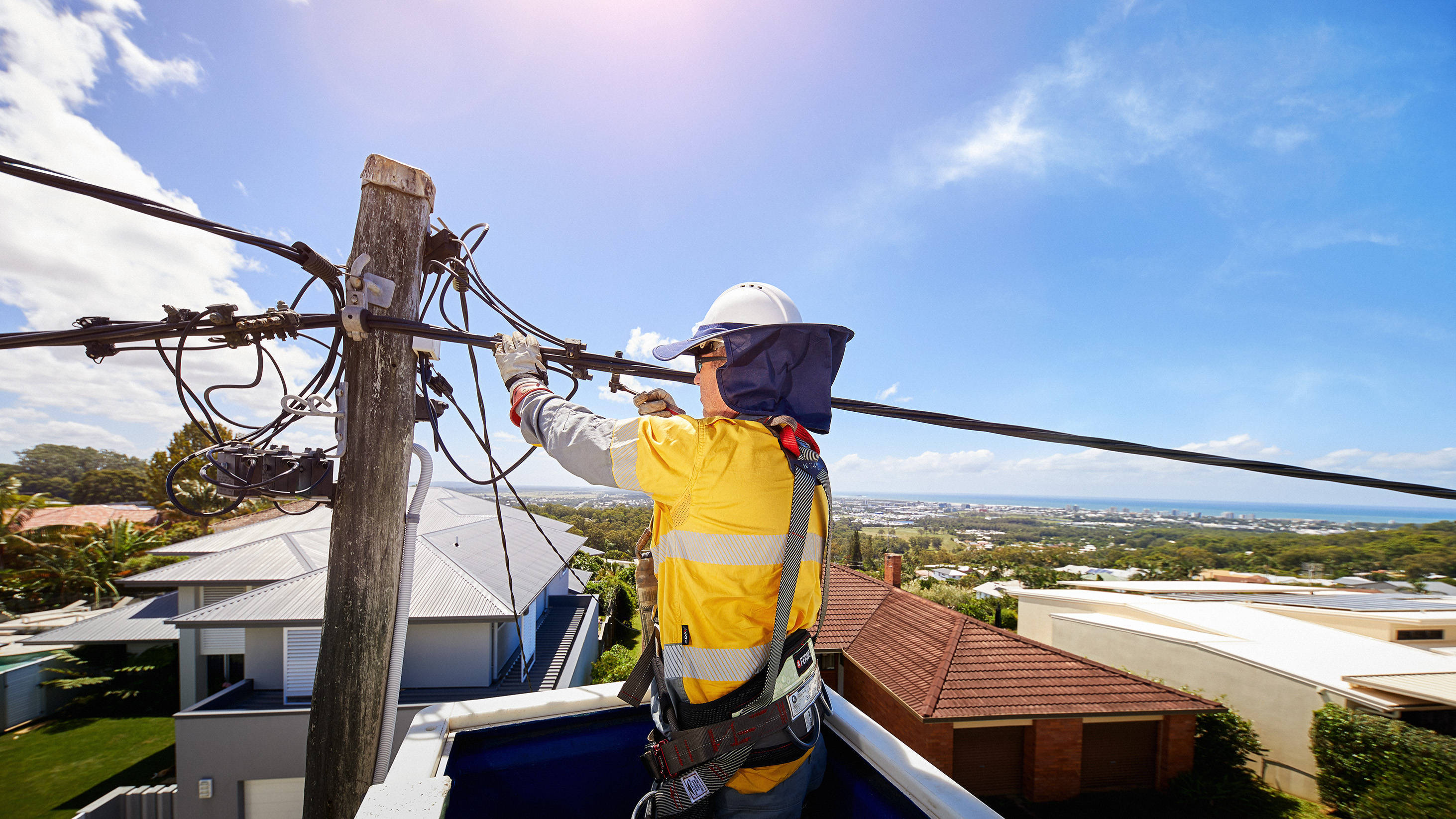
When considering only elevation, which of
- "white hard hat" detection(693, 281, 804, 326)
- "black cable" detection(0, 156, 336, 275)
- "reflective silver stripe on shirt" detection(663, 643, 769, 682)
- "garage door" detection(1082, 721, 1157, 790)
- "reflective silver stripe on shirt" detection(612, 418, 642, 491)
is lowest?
"garage door" detection(1082, 721, 1157, 790)

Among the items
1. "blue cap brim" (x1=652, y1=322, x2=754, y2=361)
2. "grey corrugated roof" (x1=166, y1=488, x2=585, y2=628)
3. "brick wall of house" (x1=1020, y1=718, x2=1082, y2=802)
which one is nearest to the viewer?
"blue cap brim" (x1=652, y1=322, x2=754, y2=361)

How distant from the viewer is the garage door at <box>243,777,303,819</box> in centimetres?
1085

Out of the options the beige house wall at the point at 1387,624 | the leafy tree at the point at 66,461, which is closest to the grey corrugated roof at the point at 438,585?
the beige house wall at the point at 1387,624

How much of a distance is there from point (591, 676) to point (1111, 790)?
14420mm

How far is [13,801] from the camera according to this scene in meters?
14.0

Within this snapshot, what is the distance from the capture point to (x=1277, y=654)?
55.8 ft

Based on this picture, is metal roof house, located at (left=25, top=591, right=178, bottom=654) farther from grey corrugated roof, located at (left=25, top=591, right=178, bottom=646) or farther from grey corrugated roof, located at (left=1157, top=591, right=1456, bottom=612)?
grey corrugated roof, located at (left=1157, top=591, right=1456, bottom=612)

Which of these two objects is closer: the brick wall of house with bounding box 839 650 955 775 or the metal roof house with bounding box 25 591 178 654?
the brick wall of house with bounding box 839 650 955 775

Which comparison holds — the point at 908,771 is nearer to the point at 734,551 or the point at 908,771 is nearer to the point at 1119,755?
the point at 734,551

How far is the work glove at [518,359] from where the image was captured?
2.31 m

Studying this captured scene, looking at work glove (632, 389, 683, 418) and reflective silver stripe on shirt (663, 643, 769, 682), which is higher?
work glove (632, 389, 683, 418)

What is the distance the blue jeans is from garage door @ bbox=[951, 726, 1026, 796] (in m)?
14.6

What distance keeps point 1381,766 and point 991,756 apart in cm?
918

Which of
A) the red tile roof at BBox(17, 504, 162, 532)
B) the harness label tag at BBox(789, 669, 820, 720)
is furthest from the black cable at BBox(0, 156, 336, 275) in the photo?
the red tile roof at BBox(17, 504, 162, 532)
